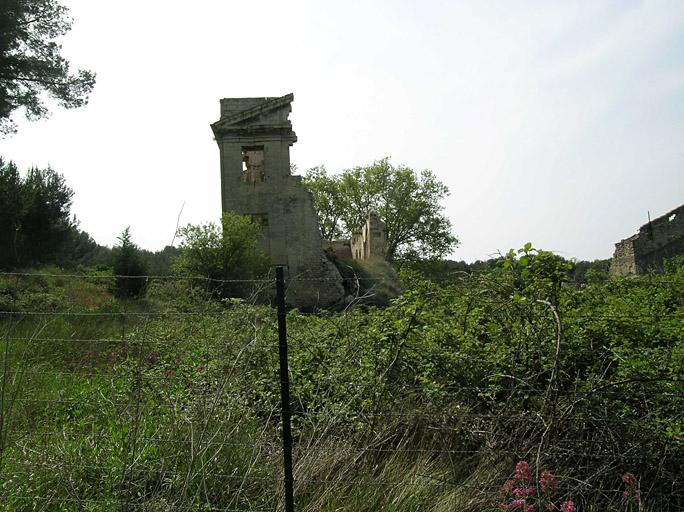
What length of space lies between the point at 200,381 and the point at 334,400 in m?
1.10

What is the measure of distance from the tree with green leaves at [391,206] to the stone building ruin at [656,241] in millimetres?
19970

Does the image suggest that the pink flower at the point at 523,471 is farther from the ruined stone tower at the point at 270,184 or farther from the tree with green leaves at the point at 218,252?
the ruined stone tower at the point at 270,184

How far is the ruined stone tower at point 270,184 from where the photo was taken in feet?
85.5

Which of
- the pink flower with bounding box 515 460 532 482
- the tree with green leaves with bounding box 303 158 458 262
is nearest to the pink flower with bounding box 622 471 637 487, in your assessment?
the pink flower with bounding box 515 460 532 482

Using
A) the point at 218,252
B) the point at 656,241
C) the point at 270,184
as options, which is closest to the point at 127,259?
the point at 218,252

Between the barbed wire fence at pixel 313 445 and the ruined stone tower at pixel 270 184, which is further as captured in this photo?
the ruined stone tower at pixel 270 184

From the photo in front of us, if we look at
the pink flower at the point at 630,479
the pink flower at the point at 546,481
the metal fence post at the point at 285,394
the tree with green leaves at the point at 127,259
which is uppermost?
the tree with green leaves at the point at 127,259

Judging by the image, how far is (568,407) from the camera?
4.29 meters

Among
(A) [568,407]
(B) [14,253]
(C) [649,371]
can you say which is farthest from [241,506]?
(B) [14,253]

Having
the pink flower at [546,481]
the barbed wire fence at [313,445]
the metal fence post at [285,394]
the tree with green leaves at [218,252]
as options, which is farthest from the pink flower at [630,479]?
the tree with green leaves at [218,252]

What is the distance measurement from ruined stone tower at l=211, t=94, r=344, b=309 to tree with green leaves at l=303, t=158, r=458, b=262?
58.9 ft

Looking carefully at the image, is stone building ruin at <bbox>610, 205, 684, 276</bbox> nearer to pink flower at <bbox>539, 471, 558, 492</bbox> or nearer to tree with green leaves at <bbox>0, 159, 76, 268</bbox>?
tree with green leaves at <bbox>0, 159, 76, 268</bbox>

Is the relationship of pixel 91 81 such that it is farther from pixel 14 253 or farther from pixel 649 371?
pixel 649 371

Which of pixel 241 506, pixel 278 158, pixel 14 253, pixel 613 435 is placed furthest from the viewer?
pixel 278 158
